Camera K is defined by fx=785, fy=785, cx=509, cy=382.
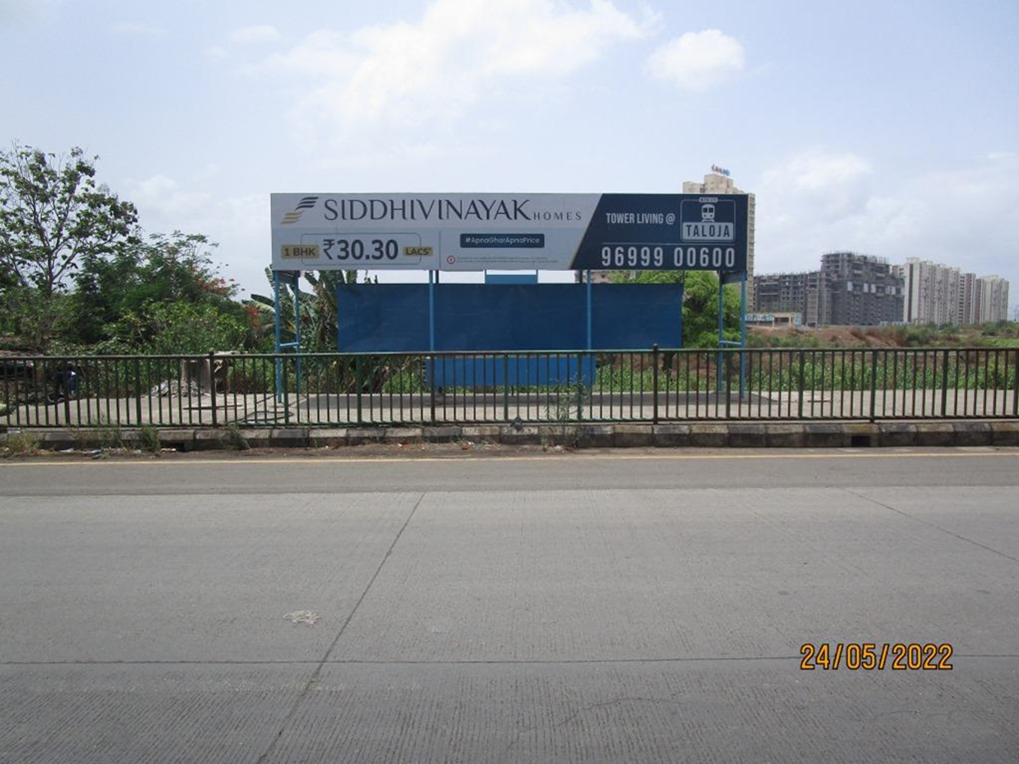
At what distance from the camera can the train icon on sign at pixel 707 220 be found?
14852 mm

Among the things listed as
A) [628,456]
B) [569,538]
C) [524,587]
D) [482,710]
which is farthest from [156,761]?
[628,456]

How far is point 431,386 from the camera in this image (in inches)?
429

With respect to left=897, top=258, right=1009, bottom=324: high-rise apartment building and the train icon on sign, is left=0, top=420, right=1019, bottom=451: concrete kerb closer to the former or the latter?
the train icon on sign

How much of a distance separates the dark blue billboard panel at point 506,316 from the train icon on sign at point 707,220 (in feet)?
4.04

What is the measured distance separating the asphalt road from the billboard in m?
7.69

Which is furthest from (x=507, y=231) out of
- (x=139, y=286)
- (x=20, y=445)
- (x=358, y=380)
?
(x=139, y=286)

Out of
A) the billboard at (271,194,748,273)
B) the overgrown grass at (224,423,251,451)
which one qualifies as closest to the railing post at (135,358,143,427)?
the overgrown grass at (224,423,251,451)

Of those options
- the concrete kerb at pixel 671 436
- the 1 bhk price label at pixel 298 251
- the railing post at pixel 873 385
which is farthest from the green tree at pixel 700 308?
the concrete kerb at pixel 671 436

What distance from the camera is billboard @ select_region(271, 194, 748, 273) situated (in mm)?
14680

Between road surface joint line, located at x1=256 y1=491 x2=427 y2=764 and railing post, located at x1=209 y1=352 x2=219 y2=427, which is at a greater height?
railing post, located at x1=209 y1=352 x2=219 y2=427

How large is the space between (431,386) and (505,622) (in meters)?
6.66

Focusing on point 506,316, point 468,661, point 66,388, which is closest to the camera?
point 468,661

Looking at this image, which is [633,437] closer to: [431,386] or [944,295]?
[431,386]

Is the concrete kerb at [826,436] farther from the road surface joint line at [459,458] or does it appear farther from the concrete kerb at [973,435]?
the concrete kerb at [973,435]
